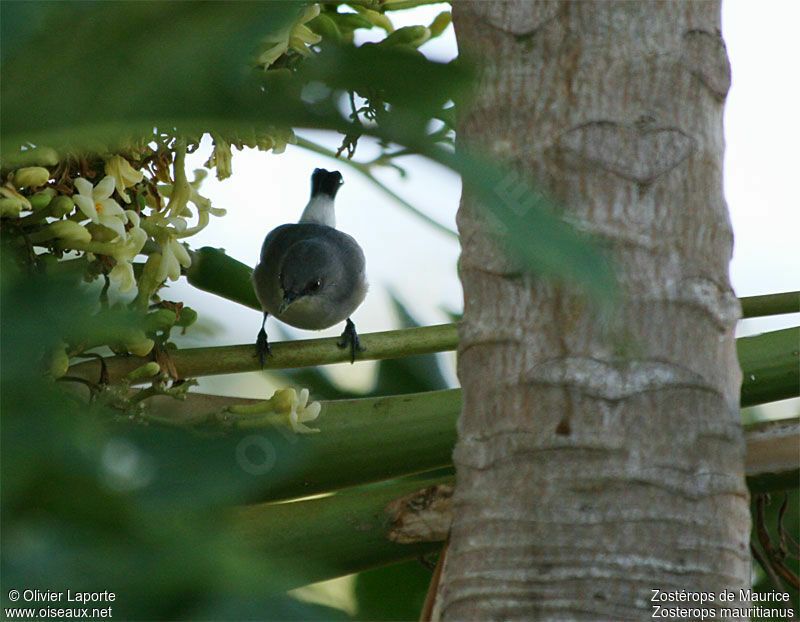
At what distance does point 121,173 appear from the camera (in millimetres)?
843

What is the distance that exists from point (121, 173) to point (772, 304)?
2.79 ft

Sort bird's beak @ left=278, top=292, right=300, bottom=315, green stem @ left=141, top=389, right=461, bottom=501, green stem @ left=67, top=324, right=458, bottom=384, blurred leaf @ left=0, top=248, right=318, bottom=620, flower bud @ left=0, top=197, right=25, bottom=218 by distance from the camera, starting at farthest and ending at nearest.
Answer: bird's beak @ left=278, top=292, right=300, bottom=315 < green stem @ left=67, top=324, right=458, bottom=384 < green stem @ left=141, top=389, right=461, bottom=501 < flower bud @ left=0, top=197, right=25, bottom=218 < blurred leaf @ left=0, top=248, right=318, bottom=620

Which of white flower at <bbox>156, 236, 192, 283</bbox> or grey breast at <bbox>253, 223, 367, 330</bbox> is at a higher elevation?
grey breast at <bbox>253, 223, 367, 330</bbox>

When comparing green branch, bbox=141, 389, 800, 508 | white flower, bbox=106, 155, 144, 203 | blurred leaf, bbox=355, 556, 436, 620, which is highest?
white flower, bbox=106, 155, 144, 203

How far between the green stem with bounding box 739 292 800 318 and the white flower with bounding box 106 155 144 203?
0.79 meters

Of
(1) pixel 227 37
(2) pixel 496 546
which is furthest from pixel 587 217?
(1) pixel 227 37

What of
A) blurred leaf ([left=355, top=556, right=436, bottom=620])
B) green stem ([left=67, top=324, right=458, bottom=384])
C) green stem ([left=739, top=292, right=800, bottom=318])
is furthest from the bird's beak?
green stem ([left=739, top=292, right=800, bottom=318])

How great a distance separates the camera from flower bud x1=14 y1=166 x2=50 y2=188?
2.25ft

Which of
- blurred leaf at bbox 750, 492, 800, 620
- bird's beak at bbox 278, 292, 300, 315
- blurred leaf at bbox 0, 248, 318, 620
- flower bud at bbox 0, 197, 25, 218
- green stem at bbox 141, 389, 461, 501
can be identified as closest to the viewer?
blurred leaf at bbox 0, 248, 318, 620

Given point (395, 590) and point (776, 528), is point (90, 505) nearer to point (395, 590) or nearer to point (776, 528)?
point (395, 590)

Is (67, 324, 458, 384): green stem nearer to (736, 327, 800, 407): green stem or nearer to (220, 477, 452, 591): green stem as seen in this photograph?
(220, 477, 452, 591): green stem

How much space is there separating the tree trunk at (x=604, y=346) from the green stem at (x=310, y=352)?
45 cm

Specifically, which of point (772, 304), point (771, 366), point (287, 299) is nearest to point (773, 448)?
point (771, 366)

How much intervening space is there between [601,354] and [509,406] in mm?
90
